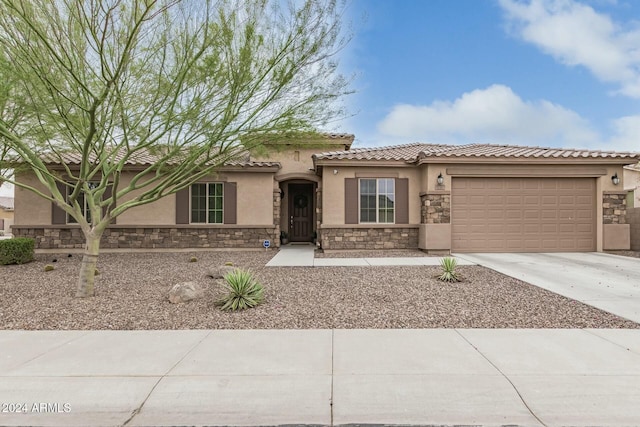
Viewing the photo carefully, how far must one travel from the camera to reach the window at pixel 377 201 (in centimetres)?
1287

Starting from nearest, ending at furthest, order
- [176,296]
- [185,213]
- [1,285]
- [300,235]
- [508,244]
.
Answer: [176,296] → [1,285] → [508,244] → [185,213] → [300,235]

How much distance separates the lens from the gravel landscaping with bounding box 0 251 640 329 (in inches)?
193

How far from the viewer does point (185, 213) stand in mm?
13328

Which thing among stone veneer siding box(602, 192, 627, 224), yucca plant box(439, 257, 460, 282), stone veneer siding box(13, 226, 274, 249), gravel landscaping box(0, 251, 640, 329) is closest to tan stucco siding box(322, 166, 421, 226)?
stone veneer siding box(13, 226, 274, 249)

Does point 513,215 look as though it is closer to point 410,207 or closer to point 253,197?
point 410,207

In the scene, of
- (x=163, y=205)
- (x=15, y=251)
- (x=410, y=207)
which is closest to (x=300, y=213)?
(x=410, y=207)

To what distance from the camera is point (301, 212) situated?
16172 mm

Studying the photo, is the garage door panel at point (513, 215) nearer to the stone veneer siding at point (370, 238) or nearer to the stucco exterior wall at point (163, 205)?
the stone veneer siding at point (370, 238)

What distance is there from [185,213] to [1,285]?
6.31 meters

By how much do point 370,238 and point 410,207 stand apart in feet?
6.39

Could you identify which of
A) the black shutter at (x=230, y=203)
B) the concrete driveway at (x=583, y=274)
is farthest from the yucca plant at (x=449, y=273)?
the black shutter at (x=230, y=203)

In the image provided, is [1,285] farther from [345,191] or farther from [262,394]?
[345,191]

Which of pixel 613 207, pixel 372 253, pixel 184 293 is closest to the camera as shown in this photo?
pixel 184 293

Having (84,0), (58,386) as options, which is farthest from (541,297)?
(84,0)
